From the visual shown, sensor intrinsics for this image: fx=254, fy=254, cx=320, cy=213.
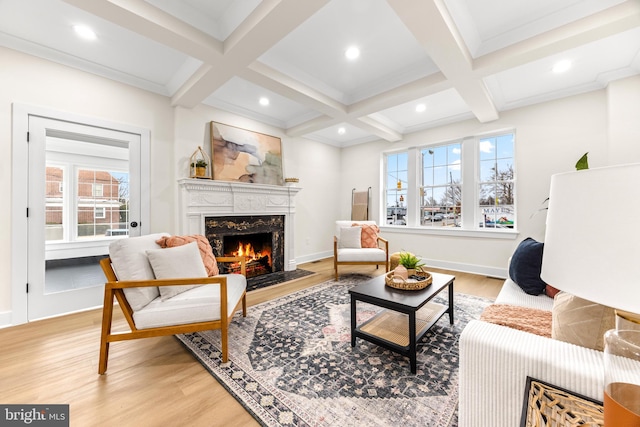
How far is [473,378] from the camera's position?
41.1 inches

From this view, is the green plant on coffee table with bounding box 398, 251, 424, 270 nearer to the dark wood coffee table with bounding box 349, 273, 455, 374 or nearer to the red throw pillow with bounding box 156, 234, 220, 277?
the dark wood coffee table with bounding box 349, 273, 455, 374

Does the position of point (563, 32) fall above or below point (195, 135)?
above

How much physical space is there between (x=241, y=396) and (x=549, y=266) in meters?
1.67

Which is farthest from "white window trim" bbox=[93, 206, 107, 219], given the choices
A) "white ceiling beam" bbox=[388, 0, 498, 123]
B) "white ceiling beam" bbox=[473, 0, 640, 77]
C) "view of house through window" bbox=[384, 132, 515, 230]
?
"view of house through window" bbox=[384, 132, 515, 230]

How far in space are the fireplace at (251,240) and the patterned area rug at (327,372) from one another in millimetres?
1517

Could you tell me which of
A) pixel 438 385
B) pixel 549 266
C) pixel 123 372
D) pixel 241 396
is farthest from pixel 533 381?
pixel 123 372

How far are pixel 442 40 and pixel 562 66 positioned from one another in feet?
6.08

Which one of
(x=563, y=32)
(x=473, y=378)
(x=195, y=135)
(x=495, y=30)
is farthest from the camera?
(x=195, y=135)

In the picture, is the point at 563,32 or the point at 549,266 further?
the point at 563,32

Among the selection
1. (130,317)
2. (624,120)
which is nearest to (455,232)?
(624,120)

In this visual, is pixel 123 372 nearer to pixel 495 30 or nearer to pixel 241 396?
pixel 241 396

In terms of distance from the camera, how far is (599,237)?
1.78 ft

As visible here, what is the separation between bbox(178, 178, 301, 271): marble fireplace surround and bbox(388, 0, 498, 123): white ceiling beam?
9.51 feet

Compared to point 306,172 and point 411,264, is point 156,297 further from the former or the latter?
point 306,172
